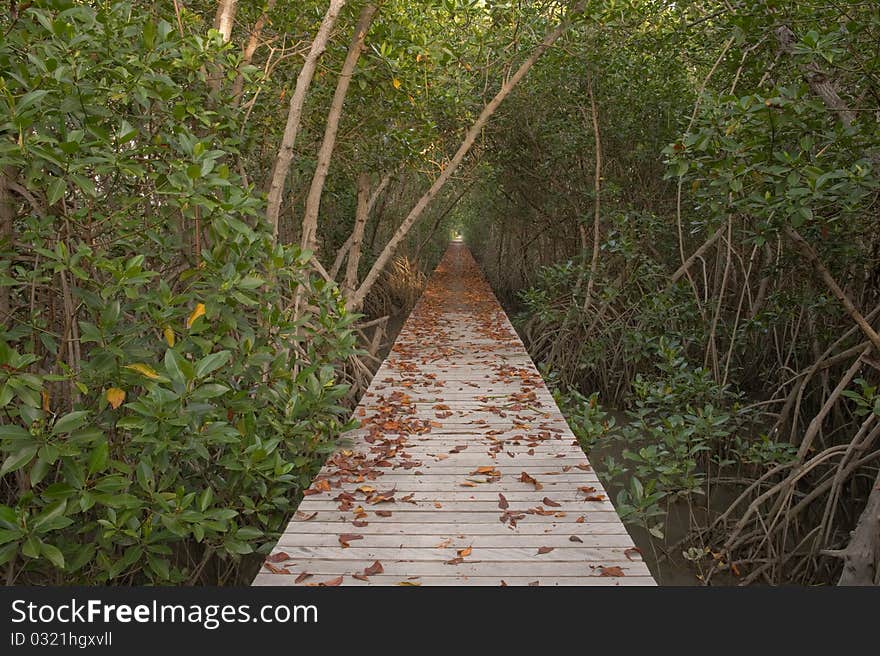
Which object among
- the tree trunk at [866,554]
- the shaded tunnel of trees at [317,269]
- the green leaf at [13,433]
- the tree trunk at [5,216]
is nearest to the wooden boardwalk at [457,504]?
the shaded tunnel of trees at [317,269]

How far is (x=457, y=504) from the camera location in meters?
2.74

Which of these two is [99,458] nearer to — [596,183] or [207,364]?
[207,364]

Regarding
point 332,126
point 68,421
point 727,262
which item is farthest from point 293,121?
point 727,262

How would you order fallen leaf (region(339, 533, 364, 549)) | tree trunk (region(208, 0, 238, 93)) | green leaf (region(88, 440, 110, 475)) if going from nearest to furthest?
green leaf (region(88, 440, 110, 475)), fallen leaf (region(339, 533, 364, 549)), tree trunk (region(208, 0, 238, 93))

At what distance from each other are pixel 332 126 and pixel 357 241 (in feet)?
5.66

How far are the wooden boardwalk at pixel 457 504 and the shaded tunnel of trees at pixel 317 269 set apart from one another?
280 mm

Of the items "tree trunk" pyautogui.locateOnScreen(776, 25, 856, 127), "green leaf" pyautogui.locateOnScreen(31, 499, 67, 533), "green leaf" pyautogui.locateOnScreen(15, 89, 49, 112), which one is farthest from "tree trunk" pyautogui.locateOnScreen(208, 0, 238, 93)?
"tree trunk" pyautogui.locateOnScreen(776, 25, 856, 127)

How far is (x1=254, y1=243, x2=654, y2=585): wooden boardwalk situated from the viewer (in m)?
2.19

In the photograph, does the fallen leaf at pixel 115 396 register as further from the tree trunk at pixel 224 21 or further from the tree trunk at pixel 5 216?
the tree trunk at pixel 224 21

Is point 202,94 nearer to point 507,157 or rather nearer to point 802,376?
point 802,376

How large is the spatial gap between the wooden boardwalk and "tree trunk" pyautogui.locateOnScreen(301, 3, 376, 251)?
1.36 m

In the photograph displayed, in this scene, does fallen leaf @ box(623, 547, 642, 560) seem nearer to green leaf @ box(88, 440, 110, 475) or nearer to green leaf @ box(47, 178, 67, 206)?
green leaf @ box(88, 440, 110, 475)

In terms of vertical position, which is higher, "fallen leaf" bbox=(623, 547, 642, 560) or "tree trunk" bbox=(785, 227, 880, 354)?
"tree trunk" bbox=(785, 227, 880, 354)

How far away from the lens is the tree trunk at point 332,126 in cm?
476
